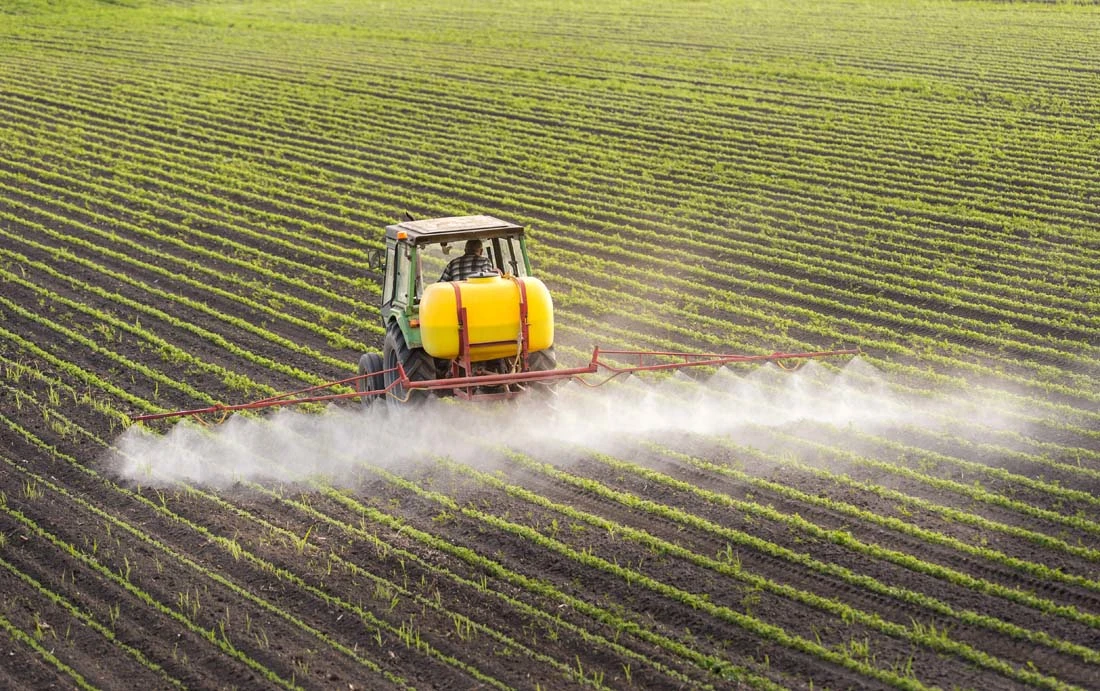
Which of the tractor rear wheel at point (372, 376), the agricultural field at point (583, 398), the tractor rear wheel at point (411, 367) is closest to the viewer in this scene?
the agricultural field at point (583, 398)

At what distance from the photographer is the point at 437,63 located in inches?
1423

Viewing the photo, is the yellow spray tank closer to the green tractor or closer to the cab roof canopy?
the green tractor

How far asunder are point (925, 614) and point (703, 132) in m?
19.7

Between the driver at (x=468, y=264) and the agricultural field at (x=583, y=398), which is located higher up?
the driver at (x=468, y=264)

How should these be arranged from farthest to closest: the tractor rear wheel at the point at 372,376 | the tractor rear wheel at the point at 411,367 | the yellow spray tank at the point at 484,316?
the tractor rear wheel at the point at 372,376 < the tractor rear wheel at the point at 411,367 < the yellow spray tank at the point at 484,316

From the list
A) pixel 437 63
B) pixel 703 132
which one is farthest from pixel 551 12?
pixel 703 132

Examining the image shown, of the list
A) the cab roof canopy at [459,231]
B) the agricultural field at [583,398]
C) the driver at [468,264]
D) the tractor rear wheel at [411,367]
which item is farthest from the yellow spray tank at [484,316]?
the agricultural field at [583,398]

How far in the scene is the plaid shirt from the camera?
39.8 ft

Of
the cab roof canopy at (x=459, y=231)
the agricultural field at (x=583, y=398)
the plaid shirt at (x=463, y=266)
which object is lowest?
the agricultural field at (x=583, y=398)

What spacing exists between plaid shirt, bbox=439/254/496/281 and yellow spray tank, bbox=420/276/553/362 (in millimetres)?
519

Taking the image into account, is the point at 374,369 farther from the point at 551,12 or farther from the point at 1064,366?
the point at 551,12

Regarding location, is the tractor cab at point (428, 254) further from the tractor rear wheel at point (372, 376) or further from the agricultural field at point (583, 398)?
the agricultural field at point (583, 398)

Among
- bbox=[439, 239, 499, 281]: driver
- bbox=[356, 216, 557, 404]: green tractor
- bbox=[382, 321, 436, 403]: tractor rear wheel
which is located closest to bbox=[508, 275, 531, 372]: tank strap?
bbox=[356, 216, 557, 404]: green tractor

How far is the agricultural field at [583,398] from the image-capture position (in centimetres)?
899
